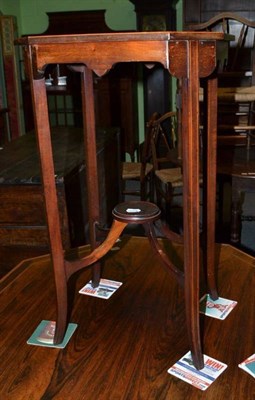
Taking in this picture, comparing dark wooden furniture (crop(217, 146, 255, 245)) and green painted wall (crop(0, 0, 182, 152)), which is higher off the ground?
green painted wall (crop(0, 0, 182, 152))

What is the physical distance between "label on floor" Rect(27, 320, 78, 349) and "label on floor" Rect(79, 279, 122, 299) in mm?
173

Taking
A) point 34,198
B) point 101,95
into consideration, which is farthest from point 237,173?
point 101,95

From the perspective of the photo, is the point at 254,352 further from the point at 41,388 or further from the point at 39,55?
the point at 39,55

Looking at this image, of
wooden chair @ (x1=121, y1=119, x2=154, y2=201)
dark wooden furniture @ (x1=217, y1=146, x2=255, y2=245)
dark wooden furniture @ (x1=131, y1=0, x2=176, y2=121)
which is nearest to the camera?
dark wooden furniture @ (x1=217, y1=146, x2=255, y2=245)

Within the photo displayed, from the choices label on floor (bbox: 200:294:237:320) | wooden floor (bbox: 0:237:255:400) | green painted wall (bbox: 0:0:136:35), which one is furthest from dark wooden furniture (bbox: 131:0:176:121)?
label on floor (bbox: 200:294:237:320)

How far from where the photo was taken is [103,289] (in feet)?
4.92

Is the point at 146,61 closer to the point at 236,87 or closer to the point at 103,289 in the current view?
the point at 103,289

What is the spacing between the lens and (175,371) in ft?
3.68

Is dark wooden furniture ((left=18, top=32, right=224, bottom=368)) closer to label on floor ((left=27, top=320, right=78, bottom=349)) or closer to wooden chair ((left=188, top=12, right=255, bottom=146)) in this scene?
label on floor ((left=27, top=320, right=78, bottom=349))

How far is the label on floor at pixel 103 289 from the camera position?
4.83ft

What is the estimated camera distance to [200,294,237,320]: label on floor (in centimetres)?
134

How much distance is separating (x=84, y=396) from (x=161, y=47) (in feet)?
2.41

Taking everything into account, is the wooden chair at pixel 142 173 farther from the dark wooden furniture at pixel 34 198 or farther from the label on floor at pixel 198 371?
the label on floor at pixel 198 371

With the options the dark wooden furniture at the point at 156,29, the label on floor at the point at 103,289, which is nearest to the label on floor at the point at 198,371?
the label on floor at the point at 103,289
